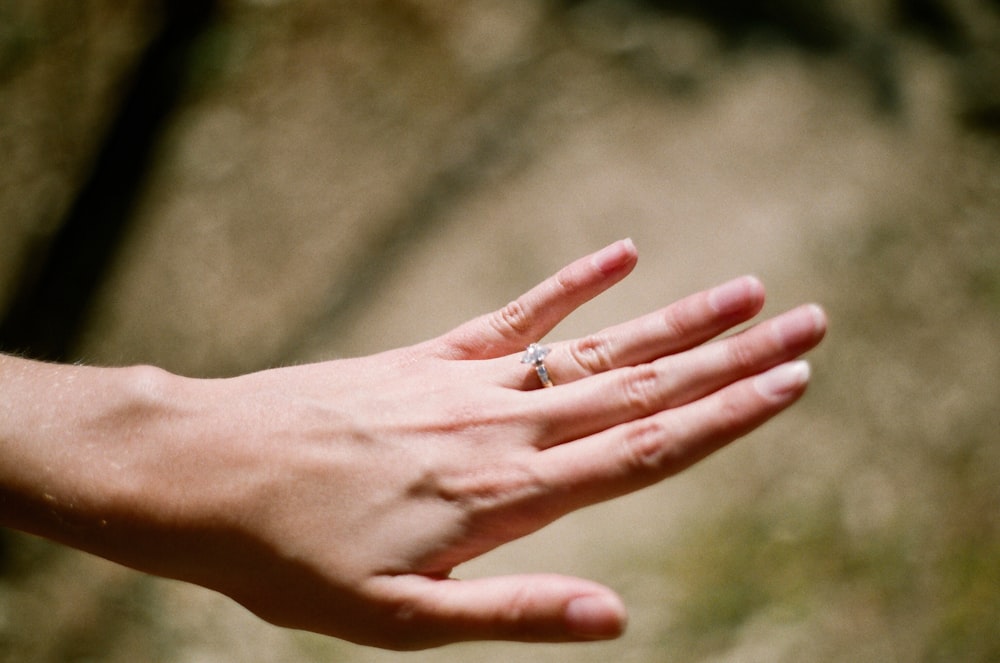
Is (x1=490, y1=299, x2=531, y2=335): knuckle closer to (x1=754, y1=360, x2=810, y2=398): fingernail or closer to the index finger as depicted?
the index finger

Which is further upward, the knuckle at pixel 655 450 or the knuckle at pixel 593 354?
the knuckle at pixel 593 354

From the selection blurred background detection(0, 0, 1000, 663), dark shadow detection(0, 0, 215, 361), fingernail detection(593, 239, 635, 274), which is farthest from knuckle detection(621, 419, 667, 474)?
dark shadow detection(0, 0, 215, 361)

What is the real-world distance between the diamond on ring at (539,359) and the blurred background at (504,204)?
Result: 2.48 ft

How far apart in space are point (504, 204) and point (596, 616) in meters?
1.36

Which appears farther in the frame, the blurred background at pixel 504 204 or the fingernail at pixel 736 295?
the blurred background at pixel 504 204

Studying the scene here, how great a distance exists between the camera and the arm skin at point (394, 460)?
0.88 metres

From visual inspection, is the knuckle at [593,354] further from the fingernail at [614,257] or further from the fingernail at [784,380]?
the fingernail at [784,380]

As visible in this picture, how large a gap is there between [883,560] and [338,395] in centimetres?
126

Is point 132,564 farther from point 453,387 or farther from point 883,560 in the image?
point 883,560

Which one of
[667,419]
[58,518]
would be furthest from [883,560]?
[58,518]

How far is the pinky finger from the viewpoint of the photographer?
854 mm

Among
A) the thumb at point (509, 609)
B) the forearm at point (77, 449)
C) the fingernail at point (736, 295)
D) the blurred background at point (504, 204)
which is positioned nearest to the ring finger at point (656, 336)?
the fingernail at point (736, 295)

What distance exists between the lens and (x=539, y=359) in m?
1.05

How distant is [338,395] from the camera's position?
1.06 metres
